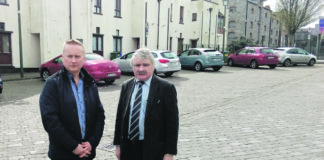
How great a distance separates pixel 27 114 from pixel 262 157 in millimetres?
5273

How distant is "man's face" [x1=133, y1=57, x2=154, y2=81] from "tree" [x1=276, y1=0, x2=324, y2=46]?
39617mm

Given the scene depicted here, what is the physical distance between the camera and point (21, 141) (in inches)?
174

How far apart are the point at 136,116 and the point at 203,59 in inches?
613

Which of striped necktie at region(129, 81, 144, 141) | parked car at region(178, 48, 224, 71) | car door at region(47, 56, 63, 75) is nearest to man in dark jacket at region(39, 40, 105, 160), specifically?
striped necktie at region(129, 81, 144, 141)

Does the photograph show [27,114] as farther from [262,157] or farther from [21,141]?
[262,157]

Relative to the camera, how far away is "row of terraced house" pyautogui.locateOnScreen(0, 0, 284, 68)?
1592 centimetres

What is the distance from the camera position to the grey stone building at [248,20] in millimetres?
48469

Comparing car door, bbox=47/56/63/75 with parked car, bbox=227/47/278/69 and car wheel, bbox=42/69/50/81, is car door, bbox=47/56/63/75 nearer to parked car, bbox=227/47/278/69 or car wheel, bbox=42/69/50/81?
car wheel, bbox=42/69/50/81

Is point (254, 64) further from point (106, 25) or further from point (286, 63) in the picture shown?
point (106, 25)

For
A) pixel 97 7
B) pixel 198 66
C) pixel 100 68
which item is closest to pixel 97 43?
pixel 97 7

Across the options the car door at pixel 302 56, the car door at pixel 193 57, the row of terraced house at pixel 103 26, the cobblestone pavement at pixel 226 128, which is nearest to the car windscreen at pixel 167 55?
the car door at pixel 193 57

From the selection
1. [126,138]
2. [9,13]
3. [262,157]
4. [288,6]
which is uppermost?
[288,6]

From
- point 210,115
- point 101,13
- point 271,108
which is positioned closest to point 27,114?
point 210,115

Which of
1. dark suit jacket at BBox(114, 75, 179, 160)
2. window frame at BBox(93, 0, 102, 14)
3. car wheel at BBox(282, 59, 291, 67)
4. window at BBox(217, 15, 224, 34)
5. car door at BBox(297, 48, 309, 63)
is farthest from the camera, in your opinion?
window at BBox(217, 15, 224, 34)
